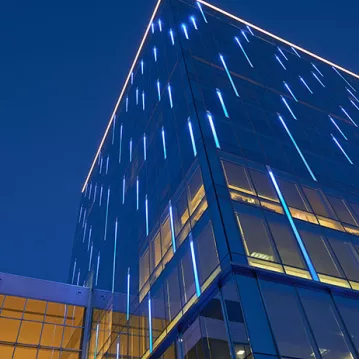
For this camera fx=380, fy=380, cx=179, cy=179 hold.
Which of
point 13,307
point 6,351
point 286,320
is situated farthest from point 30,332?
point 286,320

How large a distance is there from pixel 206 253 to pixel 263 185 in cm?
377

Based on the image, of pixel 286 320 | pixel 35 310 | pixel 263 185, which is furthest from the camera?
pixel 35 310

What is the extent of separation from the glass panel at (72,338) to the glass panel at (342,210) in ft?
43.8

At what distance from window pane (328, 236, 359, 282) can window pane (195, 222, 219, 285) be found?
14.2 feet

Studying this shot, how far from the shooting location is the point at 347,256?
1235 cm

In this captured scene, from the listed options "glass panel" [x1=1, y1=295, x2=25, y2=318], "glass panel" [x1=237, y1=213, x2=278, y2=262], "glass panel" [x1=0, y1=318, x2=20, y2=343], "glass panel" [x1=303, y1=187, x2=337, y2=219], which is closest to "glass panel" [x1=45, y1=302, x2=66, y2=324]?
"glass panel" [x1=1, y1=295, x2=25, y2=318]

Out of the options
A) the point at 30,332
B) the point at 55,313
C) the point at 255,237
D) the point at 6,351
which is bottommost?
the point at 255,237

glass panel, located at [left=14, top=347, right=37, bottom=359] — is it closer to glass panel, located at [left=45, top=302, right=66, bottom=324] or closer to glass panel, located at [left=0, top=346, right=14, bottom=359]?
glass panel, located at [left=0, top=346, right=14, bottom=359]

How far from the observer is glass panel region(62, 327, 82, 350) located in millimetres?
18688

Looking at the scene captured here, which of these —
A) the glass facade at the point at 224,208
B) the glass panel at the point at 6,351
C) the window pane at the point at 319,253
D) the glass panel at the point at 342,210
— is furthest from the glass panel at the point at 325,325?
the glass panel at the point at 6,351

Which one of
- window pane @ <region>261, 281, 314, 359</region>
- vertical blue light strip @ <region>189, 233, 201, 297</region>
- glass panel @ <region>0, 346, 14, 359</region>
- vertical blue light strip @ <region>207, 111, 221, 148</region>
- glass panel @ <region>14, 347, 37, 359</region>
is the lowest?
window pane @ <region>261, 281, 314, 359</region>

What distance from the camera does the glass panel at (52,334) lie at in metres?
18.5

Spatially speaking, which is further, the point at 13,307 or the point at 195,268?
the point at 13,307

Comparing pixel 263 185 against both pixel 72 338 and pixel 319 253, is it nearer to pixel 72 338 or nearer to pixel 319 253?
pixel 319 253
